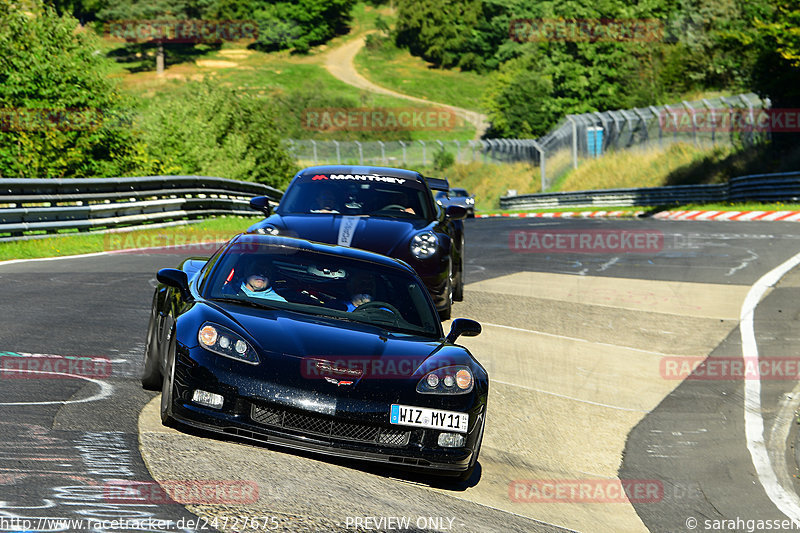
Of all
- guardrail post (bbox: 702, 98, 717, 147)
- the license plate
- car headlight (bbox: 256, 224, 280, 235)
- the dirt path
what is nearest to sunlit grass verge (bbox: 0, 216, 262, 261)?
car headlight (bbox: 256, 224, 280, 235)

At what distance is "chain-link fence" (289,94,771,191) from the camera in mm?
43188

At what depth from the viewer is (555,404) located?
8922 mm

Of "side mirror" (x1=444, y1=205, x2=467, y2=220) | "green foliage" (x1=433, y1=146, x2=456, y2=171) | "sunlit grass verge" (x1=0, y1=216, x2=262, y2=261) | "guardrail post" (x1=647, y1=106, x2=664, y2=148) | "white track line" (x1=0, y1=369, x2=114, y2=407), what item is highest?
"side mirror" (x1=444, y1=205, x2=467, y2=220)

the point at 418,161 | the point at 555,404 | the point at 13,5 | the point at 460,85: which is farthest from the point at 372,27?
the point at 555,404

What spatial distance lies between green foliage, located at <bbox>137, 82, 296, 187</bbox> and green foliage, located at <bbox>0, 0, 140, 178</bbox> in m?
1.94

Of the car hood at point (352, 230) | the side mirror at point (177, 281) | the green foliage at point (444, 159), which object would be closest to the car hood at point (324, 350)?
the side mirror at point (177, 281)

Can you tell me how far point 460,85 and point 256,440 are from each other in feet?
393

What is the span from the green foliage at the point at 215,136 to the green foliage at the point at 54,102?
6.35 feet

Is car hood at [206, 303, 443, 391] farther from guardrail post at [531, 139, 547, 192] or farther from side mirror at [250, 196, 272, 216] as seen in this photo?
guardrail post at [531, 139, 547, 192]

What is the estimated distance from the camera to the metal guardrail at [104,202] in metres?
17.2

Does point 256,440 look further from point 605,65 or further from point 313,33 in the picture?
point 313,33

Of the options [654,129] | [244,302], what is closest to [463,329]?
[244,302]

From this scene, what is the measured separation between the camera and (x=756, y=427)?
8.66m

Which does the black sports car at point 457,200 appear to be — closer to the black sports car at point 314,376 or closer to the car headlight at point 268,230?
the car headlight at point 268,230
